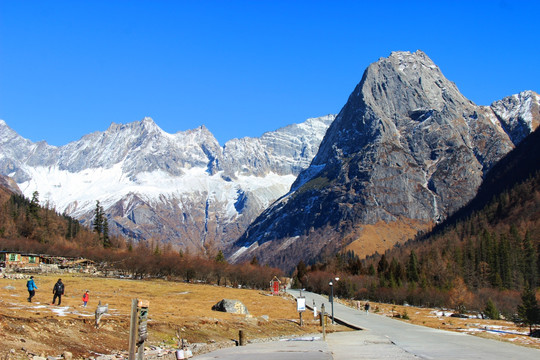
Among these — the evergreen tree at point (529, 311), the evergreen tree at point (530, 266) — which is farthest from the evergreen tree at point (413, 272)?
the evergreen tree at point (529, 311)

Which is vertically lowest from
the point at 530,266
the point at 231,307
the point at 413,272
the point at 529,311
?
the point at 231,307

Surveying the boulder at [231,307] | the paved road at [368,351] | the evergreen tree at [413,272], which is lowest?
the paved road at [368,351]

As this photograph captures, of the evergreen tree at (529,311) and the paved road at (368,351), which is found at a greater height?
the evergreen tree at (529,311)

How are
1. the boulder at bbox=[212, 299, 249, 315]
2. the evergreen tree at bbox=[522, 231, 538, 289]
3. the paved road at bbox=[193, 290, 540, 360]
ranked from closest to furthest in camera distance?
1. the paved road at bbox=[193, 290, 540, 360]
2. the boulder at bbox=[212, 299, 249, 315]
3. the evergreen tree at bbox=[522, 231, 538, 289]

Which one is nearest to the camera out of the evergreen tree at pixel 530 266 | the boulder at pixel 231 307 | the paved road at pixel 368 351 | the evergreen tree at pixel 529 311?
the paved road at pixel 368 351

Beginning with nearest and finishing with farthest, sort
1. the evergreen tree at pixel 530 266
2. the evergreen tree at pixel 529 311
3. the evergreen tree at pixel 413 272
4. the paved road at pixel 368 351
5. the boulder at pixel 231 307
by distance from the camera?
1. the paved road at pixel 368 351
2. the boulder at pixel 231 307
3. the evergreen tree at pixel 529 311
4. the evergreen tree at pixel 530 266
5. the evergreen tree at pixel 413 272

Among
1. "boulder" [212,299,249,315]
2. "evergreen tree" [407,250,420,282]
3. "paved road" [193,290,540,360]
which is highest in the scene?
"evergreen tree" [407,250,420,282]

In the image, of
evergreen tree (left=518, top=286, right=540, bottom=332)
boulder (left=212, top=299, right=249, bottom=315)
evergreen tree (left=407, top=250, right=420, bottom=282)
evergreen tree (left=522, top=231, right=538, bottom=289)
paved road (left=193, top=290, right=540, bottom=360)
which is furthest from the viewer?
evergreen tree (left=407, top=250, right=420, bottom=282)

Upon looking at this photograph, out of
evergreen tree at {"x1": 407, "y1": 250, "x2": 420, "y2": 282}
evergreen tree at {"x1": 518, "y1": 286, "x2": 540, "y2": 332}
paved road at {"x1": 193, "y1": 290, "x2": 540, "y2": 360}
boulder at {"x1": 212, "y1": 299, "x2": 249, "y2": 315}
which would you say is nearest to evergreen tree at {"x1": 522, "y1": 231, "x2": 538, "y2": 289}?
evergreen tree at {"x1": 407, "y1": 250, "x2": 420, "y2": 282}

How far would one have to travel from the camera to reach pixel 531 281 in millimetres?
140250

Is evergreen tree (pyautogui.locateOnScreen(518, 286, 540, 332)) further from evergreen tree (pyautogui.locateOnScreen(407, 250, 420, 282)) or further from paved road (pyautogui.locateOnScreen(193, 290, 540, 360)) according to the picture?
evergreen tree (pyautogui.locateOnScreen(407, 250, 420, 282))

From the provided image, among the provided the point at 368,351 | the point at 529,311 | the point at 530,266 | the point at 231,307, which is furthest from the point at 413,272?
the point at 368,351

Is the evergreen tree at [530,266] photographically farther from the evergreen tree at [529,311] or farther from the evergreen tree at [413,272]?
the evergreen tree at [529,311]

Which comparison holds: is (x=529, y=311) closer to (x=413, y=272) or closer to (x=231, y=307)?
(x=231, y=307)
